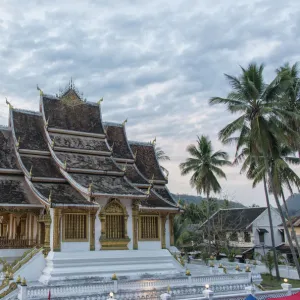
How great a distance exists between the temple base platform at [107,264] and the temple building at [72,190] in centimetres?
11

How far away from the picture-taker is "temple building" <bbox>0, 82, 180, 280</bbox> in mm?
17938

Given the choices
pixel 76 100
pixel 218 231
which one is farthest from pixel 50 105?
pixel 218 231

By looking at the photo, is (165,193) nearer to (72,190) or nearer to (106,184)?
(106,184)

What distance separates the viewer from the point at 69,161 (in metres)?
19.9

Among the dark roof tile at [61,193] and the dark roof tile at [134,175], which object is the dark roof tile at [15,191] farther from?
the dark roof tile at [134,175]

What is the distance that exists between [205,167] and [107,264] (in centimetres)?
1687

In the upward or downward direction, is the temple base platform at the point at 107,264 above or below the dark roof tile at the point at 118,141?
below

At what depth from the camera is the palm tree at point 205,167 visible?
3322 cm

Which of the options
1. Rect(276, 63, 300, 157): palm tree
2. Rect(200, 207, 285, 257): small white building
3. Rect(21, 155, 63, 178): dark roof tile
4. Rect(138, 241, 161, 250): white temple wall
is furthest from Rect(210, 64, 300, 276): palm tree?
Rect(200, 207, 285, 257): small white building

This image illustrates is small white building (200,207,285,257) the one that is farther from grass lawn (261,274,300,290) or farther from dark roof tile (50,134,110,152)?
dark roof tile (50,134,110,152)

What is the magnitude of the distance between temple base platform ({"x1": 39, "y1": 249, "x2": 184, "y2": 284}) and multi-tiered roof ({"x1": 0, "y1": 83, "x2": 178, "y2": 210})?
234cm

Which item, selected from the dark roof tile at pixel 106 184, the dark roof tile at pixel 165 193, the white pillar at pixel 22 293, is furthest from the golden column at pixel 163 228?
the white pillar at pixel 22 293

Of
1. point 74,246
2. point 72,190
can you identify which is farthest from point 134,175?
point 74,246

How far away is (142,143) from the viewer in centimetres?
2620
